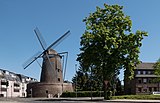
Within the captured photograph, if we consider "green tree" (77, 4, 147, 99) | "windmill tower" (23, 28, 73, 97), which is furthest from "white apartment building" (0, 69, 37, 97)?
"green tree" (77, 4, 147, 99)

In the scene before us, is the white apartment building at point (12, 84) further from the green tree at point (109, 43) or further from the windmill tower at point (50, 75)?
the green tree at point (109, 43)

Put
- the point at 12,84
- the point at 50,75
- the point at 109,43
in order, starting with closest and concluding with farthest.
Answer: the point at 109,43 < the point at 50,75 < the point at 12,84

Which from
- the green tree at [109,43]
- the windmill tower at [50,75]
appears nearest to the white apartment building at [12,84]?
the windmill tower at [50,75]

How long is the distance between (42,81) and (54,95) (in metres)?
5.54

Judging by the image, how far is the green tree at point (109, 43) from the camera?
49.4 metres

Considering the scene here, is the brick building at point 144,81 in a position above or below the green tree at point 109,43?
below

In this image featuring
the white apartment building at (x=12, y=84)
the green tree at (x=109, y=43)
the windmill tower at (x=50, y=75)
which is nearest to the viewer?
the green tree at (x=109, y=43)

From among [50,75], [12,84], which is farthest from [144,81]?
[12,84]

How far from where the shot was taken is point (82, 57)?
51.9m

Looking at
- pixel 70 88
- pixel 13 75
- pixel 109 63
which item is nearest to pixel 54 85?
pixel 70 88

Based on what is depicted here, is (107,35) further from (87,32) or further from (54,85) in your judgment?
(54,85)

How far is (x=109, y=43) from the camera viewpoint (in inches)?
1916

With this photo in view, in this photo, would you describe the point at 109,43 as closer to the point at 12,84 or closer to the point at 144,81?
the point at 144,81

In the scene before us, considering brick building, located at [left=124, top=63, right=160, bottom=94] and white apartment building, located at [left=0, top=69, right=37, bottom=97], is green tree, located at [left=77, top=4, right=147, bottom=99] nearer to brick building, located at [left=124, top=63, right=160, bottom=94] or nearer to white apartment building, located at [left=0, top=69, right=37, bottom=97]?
brick building, located at [left=124, top=63, right=160, bottom=94]
